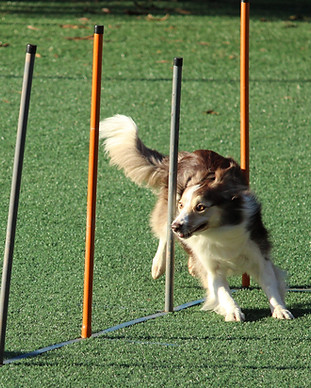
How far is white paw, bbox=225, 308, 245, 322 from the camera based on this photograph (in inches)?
170

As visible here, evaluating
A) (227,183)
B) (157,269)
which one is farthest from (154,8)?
(227,183)

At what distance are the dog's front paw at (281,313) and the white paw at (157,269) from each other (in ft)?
2.80

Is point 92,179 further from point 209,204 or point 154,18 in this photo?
point 154,18

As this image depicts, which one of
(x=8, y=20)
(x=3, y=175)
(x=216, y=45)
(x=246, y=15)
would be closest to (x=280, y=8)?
(x=216, y=45)

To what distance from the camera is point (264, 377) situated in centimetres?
358

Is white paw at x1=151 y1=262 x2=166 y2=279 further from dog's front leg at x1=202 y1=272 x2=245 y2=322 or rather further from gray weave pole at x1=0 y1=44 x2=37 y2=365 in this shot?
gray weave pole at x1=0 y1=44 x2=37 y2=365

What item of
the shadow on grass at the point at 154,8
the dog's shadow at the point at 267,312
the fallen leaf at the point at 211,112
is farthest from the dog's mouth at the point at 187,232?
the shadow on grass at the point at 154,8

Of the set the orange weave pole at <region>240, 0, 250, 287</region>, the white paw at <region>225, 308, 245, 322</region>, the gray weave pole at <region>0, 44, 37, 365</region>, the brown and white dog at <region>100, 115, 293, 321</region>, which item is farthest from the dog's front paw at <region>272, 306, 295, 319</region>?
the gray weave pole at <region>0, 44, 37, 365</region>

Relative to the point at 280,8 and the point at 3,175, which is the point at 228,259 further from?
the point at 280,8

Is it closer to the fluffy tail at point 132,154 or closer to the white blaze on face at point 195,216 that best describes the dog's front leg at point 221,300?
the white blaze on face at point 195,216

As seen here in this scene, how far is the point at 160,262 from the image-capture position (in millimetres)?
4941

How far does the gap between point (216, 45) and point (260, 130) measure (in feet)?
10.5

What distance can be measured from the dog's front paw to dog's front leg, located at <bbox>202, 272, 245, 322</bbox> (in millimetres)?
188

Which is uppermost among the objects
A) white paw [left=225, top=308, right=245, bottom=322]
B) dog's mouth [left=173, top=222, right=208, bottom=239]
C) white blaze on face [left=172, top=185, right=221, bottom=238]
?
white blaze on face [left=172, top=185, right=221, bottom=238]
